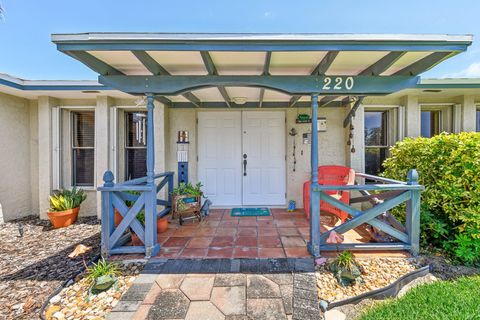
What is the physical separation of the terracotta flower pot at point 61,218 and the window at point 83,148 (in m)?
0.85

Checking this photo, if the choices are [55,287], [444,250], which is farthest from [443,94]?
[55,287]

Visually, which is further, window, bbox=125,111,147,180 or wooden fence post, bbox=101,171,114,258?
window, bbox=125,111,147,180

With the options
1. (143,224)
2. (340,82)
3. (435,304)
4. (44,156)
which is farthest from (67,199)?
(435,304)

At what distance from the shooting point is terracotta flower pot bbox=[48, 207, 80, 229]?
4086mm

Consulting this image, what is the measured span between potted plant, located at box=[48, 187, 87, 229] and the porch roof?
2.81 meters

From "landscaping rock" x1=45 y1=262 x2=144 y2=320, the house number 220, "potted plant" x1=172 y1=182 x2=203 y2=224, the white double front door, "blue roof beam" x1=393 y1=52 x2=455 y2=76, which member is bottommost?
"landscaping rock" x1=45 y1=262 x2=144 y2=320

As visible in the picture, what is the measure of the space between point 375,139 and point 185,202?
4.25m

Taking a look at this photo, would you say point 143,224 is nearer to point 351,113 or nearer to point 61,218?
point 61,218

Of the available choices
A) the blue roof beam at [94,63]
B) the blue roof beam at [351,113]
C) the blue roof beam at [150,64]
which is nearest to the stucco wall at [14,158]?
the blue roof beam at [94,63]

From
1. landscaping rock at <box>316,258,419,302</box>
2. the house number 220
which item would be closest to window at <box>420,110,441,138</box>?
the house number 220

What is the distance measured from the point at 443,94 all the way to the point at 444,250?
3.26m

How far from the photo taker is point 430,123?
16.1 ft

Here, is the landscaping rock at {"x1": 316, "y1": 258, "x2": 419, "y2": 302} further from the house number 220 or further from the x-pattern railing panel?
the house number 220

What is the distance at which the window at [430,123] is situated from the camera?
4.90 meters
